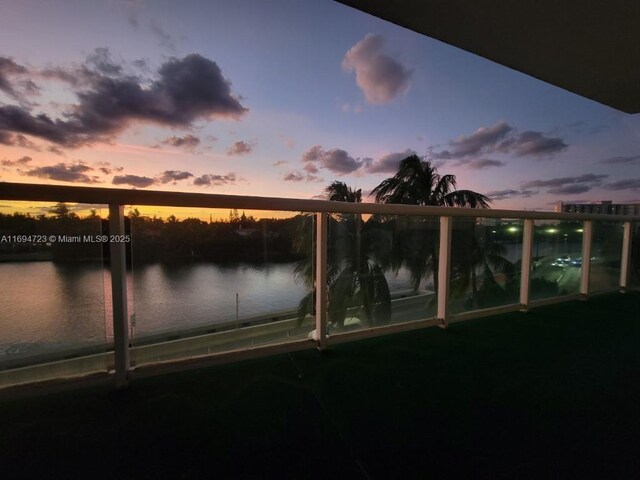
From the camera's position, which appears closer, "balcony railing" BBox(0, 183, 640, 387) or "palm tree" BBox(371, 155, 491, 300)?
"balcony railing" BBox(0, 183, 640, 387)

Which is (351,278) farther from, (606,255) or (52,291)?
(606,255)

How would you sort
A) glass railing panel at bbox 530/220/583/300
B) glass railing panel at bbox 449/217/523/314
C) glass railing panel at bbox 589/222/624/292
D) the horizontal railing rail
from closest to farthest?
the horizontal railing rail
glass railing panel at bbox 449/217/523/314
glass railing panel at bbox 530/220/583/300
glass railing panel at bbox 589/222/624/292

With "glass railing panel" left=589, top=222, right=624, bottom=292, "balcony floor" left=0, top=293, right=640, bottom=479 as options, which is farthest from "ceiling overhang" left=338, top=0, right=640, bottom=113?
"balcony floor" left=0, top=293, right=640, bottom=479

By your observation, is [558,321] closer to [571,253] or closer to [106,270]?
[571,253]

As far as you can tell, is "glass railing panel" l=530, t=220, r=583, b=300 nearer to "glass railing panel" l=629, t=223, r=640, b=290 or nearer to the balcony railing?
the balcony railing

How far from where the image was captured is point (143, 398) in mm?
2098

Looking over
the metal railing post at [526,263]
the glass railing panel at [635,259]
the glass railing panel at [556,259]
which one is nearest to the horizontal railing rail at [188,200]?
the metal railing post at [526,263]

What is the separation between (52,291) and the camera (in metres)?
2.18

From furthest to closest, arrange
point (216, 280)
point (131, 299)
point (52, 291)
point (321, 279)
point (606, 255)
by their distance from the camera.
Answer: point (606, 255), point (321, 279), point (216, 280), point (131, 299), point (52, 291)

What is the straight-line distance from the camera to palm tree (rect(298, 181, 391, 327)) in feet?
10.1

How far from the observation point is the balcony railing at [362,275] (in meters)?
2.23

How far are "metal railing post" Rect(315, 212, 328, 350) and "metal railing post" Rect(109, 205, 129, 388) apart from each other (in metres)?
1.68

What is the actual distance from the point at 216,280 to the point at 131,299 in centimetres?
69

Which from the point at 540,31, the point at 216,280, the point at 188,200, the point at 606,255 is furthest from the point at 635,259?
the point at 188,200
